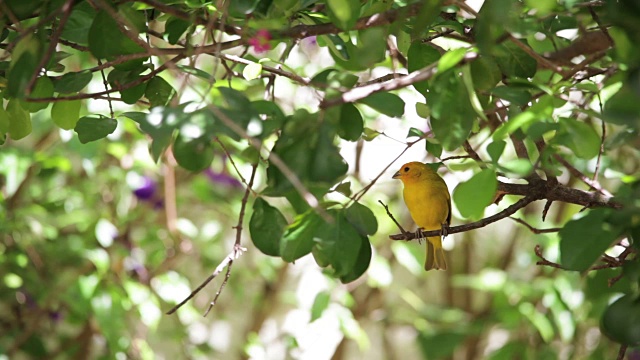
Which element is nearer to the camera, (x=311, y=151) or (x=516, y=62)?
(x=311, y=151)

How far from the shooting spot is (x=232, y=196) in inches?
99.0

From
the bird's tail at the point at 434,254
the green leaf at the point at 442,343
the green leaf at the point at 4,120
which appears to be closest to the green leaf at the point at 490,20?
the green leaf at the point at 4,120

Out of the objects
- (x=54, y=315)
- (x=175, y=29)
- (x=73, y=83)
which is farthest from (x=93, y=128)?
(x=54, y=315)

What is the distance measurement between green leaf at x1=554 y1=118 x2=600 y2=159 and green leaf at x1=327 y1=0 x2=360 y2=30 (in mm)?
213

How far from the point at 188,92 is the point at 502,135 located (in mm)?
1297

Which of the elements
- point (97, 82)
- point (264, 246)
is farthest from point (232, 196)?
point (264, 246)

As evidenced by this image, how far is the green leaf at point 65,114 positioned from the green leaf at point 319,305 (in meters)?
1.30

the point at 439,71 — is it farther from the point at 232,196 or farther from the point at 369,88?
the point at 232,196

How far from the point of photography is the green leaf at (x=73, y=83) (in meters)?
0.91

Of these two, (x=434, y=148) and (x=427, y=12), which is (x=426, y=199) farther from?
(x=427, y=12)

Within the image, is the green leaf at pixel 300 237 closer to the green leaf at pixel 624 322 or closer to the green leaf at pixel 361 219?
the green leaf at pixel 361 219

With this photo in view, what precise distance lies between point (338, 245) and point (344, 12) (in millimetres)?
234

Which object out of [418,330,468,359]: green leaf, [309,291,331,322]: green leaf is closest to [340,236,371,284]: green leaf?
[309,291,331,322]: green leaf

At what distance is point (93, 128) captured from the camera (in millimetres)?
903
